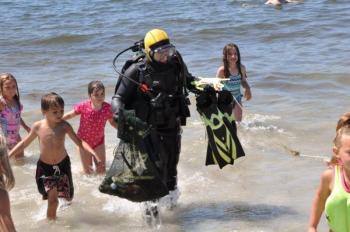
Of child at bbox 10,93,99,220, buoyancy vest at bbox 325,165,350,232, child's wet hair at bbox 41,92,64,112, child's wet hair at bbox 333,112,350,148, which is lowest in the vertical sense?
child at bbox 10,93,99,220

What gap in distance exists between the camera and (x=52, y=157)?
18.9 feet

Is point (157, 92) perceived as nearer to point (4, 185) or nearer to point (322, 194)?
point (322, 194)

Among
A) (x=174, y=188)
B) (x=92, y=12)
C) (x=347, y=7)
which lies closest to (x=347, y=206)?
(x=174, y=188)

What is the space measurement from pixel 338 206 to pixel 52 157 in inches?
123

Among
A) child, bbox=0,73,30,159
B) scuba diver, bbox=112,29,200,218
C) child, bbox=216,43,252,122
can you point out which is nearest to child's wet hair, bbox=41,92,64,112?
scuba diver, bbox=112,29,200,218

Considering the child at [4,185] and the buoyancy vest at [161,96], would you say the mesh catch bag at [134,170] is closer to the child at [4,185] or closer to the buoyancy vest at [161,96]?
the buoyancy vest at [161,96]

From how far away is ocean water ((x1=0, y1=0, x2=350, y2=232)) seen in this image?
19.6ft

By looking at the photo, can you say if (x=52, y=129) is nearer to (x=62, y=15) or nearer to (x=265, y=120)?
(x=265, y=120)

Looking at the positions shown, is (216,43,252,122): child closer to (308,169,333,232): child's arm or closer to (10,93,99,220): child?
(10,93,99,220): child

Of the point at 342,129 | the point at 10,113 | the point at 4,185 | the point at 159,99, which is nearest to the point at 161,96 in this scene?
the point at 159,99

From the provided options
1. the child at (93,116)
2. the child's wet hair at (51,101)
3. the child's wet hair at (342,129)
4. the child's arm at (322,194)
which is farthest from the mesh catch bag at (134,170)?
the child's wet hair at (342,129)

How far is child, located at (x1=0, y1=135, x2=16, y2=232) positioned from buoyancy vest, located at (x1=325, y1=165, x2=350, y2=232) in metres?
1.63

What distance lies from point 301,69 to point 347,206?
27.7 feet

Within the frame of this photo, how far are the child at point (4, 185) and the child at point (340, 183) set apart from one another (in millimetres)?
1632
